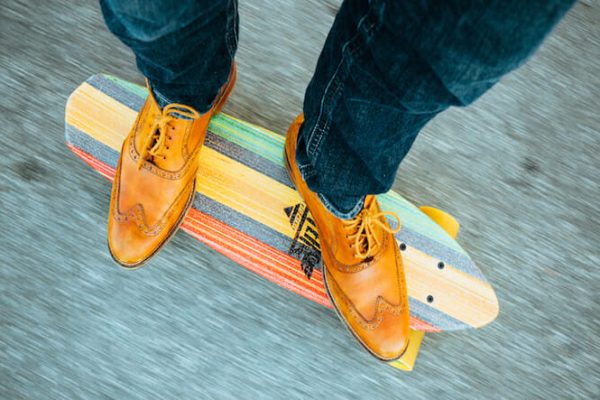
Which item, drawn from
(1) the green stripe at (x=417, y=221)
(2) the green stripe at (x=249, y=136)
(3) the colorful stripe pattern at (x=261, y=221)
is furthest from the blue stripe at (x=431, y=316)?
(2) the green stripe at (x=249, y=136)

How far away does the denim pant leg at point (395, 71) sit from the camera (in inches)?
18.8

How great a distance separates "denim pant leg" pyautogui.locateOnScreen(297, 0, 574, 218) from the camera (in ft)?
1.57

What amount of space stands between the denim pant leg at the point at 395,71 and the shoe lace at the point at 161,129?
0.83 feet

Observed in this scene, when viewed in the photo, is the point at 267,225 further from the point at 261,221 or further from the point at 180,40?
the point at 180,40

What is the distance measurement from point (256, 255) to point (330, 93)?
486 mm

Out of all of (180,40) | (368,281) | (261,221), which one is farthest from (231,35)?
(368,281)

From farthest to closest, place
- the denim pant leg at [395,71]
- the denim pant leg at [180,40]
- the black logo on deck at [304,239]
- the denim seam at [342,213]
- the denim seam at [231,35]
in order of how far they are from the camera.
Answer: the black logo on deck at [304,239] < the denim seam at [342,213] < the denim seam at [231,35] < the denim pant leg at [180,40] < the denim pant leg at [395,71]

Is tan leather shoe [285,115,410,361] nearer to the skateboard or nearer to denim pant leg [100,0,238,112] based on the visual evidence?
the skateboard

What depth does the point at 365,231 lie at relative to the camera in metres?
0.94

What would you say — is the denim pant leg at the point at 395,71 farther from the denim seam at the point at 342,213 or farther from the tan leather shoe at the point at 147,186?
the tan leather shoe at the point at 147,186

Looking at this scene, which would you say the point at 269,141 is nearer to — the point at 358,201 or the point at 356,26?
the point at 358,201

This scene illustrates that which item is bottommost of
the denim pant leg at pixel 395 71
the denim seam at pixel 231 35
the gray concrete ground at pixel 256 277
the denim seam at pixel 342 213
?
the gray concrete ground at pixel 256 277

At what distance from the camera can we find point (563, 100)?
135cm

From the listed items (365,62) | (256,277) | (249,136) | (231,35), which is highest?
(365,62)
